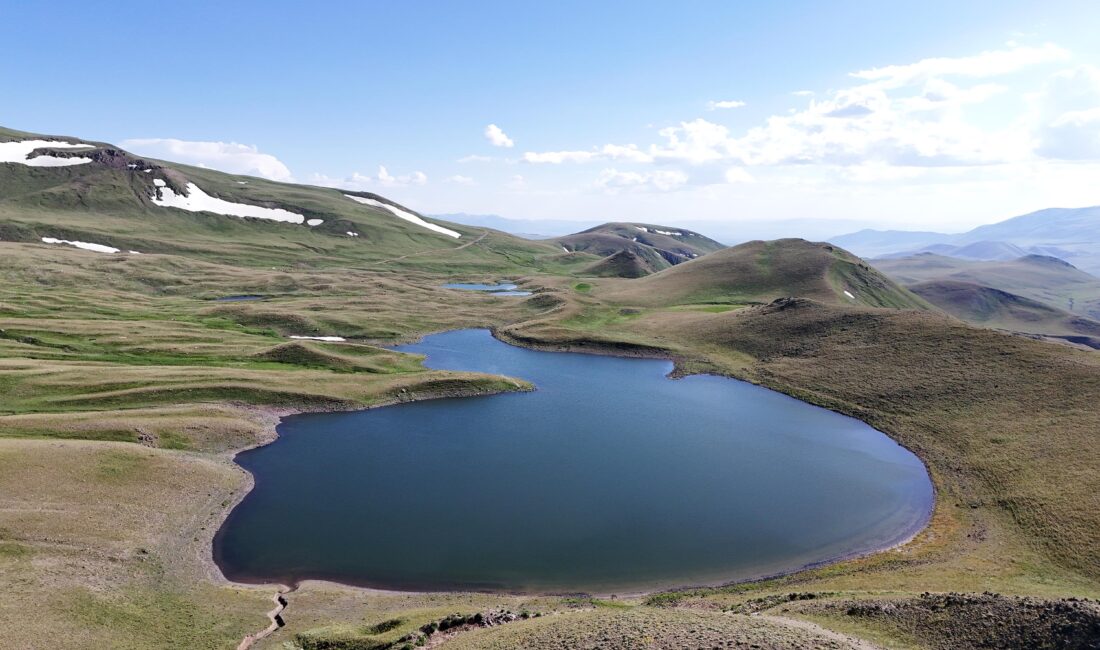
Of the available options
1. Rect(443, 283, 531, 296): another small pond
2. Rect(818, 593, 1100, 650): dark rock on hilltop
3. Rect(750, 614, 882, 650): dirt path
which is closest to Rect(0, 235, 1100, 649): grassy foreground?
Rect(818, 593, 1100, 650): dark rock on hilltop

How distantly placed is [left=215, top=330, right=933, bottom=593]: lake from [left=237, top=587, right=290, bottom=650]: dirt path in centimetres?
251

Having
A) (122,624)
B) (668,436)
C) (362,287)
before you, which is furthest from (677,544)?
(362,287)

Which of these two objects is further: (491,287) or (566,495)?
(491,287)

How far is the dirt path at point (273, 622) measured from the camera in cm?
2789

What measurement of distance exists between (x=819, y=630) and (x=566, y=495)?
24676 millimetres

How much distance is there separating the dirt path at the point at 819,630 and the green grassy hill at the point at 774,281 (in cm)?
11618

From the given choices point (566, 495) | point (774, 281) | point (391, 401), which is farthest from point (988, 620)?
point (774, 281)

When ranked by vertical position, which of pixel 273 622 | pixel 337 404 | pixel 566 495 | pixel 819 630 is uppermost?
→ pixel 819 630

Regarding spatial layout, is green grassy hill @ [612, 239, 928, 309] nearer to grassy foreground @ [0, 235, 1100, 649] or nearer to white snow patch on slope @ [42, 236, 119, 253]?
grassy foreground @ [0, 235, 1100, 649]

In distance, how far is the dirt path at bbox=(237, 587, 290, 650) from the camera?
27.9 metres

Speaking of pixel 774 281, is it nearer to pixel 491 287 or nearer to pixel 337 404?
pixel 491 287

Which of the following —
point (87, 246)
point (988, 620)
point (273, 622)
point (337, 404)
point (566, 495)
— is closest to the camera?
point (988, 620)

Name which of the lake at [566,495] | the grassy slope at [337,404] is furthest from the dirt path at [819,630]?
the lake at [566,495]

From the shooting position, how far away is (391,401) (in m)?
69.9
